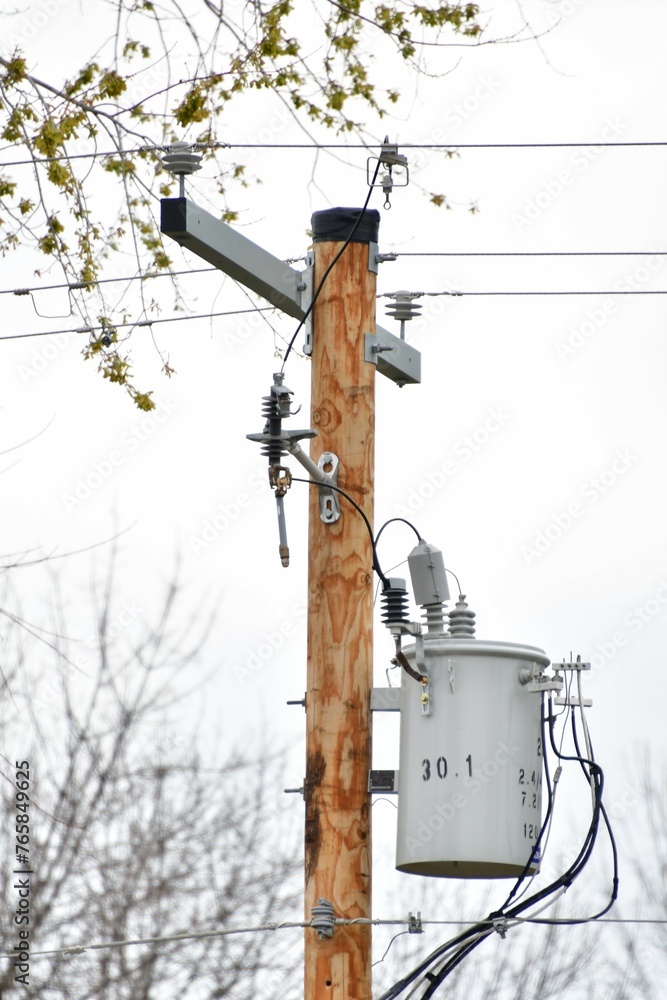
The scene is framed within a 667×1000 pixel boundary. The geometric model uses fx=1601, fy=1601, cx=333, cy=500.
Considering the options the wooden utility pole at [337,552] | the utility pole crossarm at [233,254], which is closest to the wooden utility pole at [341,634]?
the wooden utility pole at [337,552]

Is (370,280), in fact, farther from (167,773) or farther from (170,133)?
(167,773)

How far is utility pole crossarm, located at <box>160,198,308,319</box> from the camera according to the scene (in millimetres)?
6012

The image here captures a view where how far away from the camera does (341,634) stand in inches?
234

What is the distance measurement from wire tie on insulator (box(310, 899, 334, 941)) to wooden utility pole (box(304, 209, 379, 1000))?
0.14 feet

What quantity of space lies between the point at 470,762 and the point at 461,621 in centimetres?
55

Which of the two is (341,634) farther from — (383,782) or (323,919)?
(323,919)

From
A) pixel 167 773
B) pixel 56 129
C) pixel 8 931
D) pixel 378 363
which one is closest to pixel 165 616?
pixel 167 773

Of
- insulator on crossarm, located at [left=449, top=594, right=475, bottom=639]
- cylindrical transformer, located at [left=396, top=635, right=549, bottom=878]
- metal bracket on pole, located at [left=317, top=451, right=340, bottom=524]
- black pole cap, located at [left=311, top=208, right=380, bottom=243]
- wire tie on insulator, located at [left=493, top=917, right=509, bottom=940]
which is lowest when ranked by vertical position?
wire tie on insulator, located at [left=493, top=917, right=509, bottom=940]

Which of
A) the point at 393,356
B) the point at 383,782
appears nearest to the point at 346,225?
the point at 393,356

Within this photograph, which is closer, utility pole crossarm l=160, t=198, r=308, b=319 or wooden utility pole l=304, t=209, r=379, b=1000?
wooden utility pole l=304, t=209, r=379, b=1000

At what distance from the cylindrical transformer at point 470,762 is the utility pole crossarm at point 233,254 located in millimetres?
1519

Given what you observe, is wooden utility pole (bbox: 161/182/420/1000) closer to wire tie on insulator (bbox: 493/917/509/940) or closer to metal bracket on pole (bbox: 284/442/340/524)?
metal bracket on pole (bbox: 284/442/340/524)

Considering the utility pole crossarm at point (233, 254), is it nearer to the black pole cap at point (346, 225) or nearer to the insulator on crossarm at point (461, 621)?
A: the black pole cap at point (346, 225)

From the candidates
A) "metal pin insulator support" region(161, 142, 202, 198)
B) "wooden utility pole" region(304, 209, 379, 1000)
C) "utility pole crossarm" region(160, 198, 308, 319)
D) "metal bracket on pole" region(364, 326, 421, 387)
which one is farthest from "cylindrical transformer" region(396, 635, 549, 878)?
"metal pin insulator support" region(161, 142, 202, 198)
